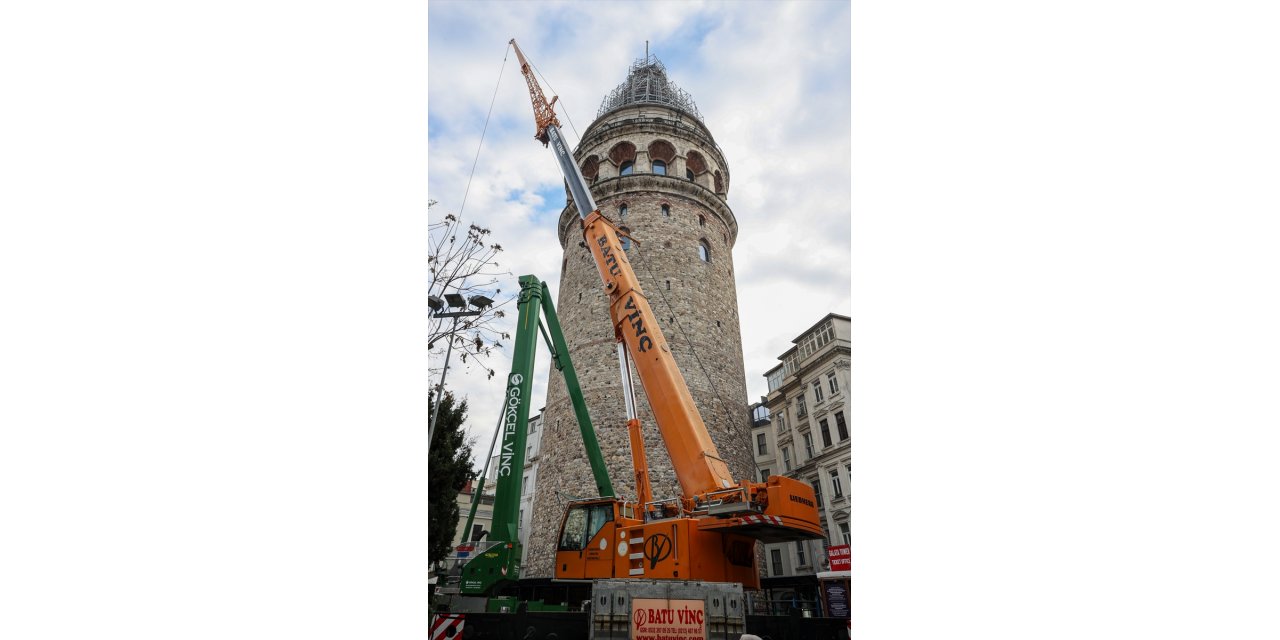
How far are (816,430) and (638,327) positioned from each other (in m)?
15.2

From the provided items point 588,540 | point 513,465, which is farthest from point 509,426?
point 588,540

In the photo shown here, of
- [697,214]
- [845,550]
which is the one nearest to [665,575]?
[845,550]

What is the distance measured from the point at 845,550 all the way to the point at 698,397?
5.72 meters

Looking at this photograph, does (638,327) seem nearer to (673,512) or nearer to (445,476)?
(673,512)

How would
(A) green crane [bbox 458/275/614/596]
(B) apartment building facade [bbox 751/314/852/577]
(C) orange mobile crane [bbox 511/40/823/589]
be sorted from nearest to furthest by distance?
(C) orange mobile crane [bbox 511/40/823/589], (A) green crane [bbox 458/275/614/596], (B) apartment building facade [bbox 751/314/852/577]

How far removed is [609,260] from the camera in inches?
409

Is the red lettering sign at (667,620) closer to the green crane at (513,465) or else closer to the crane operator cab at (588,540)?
the crane operator cab at (588,540)

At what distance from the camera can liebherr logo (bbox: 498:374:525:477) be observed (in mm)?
9016

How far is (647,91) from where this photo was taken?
23656 mm

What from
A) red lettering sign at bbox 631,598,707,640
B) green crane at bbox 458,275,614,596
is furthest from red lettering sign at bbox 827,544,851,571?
red lettering sign at bbox 631,598,707,640

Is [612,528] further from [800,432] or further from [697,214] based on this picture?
[800,432]

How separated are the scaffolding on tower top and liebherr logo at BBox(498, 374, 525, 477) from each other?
15965 mm

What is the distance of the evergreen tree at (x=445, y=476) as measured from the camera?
36.4ft

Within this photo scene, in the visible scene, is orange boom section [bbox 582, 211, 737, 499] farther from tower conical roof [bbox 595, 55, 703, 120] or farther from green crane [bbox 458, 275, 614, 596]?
tower conical roof [bbox 595, 55, 703, 120]
